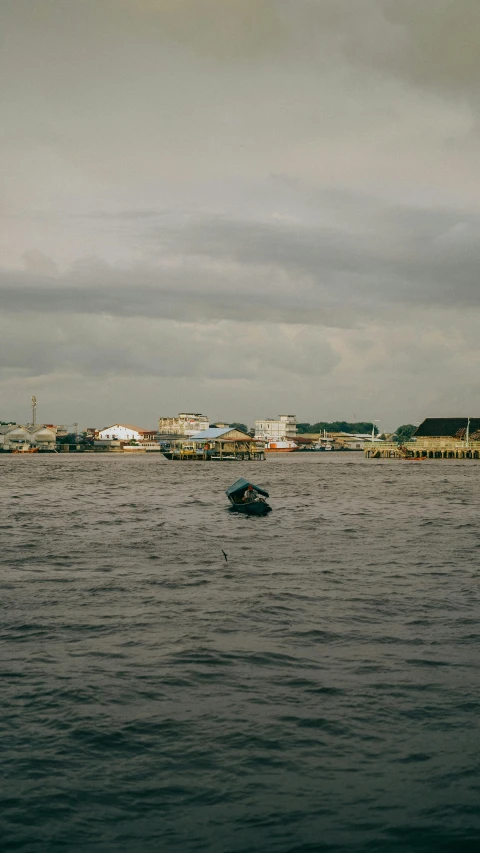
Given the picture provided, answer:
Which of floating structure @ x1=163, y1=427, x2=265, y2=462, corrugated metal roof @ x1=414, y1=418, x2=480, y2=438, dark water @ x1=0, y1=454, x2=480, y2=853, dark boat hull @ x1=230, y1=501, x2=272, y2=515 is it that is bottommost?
dark water @ x1=0, y1=454, x2=480, y2=853

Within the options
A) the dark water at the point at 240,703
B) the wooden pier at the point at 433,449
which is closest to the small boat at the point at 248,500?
the dark water at the point at 240,703

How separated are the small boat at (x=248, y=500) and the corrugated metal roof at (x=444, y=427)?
111531 millimetres

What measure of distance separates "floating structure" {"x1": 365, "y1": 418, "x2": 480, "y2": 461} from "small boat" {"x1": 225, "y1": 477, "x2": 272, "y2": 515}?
345ft

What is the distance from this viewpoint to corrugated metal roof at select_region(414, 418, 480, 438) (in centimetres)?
14550

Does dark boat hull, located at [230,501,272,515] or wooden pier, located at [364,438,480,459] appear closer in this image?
dark boat hull, located at [230,501,272,515]

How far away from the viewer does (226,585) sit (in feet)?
60.1

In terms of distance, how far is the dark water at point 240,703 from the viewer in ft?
23.4

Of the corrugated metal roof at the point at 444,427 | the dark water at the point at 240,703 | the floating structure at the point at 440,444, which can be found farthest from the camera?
the corrugated metal roof at the point at 444,427

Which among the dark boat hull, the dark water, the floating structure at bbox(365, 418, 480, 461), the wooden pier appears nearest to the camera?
the dark water

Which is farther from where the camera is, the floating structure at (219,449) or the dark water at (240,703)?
the floating structure at (219,449)

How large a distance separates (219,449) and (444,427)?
150 ft

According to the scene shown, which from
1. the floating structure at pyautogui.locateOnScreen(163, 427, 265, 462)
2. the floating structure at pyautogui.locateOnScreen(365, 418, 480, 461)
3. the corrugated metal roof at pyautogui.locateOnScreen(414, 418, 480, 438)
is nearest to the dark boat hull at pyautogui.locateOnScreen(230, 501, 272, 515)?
the floating structure at pyautogui.locateOnScreen(163, 427, 265, 462)

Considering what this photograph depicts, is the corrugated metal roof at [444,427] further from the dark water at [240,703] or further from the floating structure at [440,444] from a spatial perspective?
the dark water at [240,703]

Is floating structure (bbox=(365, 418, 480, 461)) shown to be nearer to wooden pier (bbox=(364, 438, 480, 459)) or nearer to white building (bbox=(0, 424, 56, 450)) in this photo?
wooden pier (bbox=(364, 438, 480, 459))
